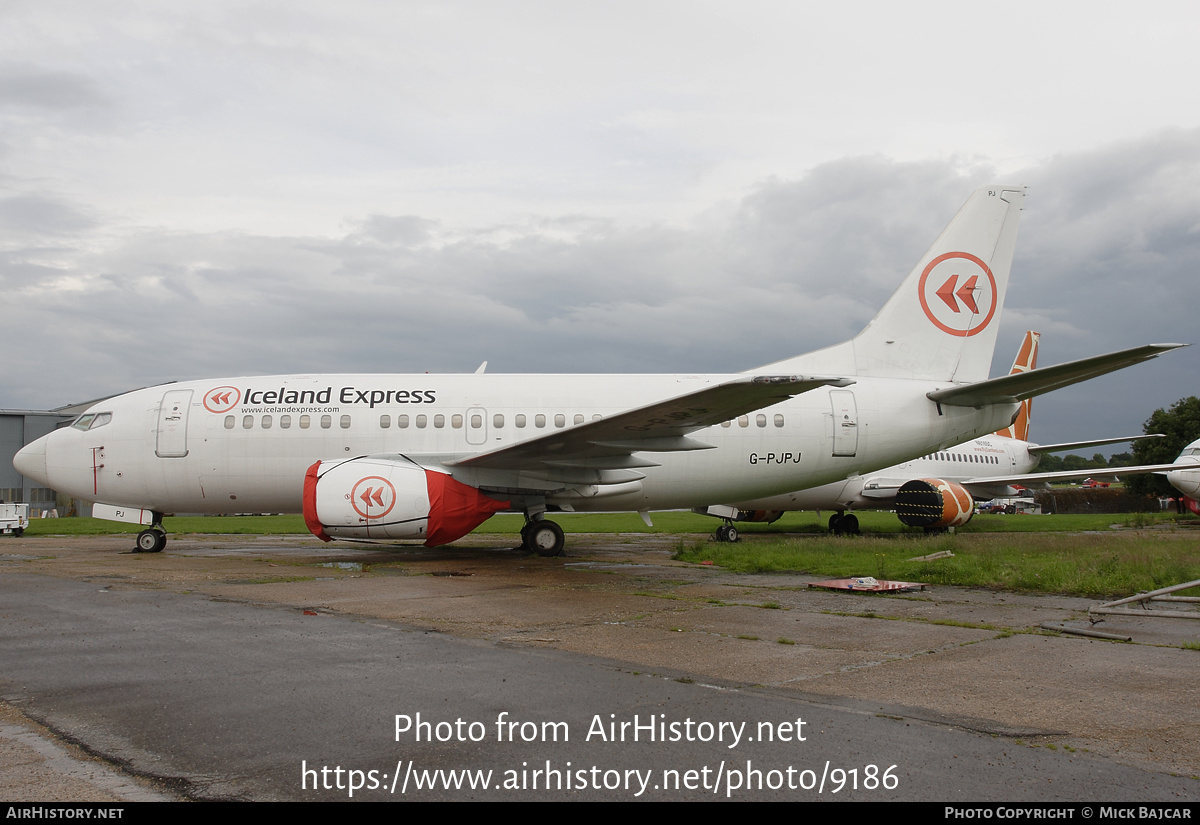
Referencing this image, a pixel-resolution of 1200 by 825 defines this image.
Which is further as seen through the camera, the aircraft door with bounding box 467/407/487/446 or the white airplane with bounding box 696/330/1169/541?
the white airplane with bounding box 696/330/1169/541

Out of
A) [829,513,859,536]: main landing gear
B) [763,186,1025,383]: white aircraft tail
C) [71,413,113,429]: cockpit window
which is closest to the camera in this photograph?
[71,413,113,429]: cockpit window

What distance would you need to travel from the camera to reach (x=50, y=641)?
6590mm

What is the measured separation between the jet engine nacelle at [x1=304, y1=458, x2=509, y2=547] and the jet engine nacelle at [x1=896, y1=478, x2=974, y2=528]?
1408 cm

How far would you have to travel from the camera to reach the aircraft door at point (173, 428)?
50.3ft

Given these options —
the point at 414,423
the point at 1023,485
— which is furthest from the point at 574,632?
the point at 1023,485

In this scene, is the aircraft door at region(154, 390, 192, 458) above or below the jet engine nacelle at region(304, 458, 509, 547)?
above

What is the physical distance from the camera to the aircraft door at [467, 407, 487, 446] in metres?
15.3

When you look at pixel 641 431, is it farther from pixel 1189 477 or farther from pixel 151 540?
pixel 1189 477

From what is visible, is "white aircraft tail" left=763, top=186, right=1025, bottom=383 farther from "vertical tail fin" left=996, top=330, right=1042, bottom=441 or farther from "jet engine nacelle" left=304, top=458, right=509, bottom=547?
"vertical tail fin" left=996, top=330, right=1042, bottom=441

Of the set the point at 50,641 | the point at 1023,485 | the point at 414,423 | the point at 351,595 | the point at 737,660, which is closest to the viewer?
the point at 737,660

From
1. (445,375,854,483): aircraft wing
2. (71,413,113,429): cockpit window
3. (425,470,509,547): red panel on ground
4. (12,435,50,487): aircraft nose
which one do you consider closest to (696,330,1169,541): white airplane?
(445,375,854,483): aircraft wing

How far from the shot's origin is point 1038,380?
1297cm

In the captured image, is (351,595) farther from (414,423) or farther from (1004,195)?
(1004,195)
